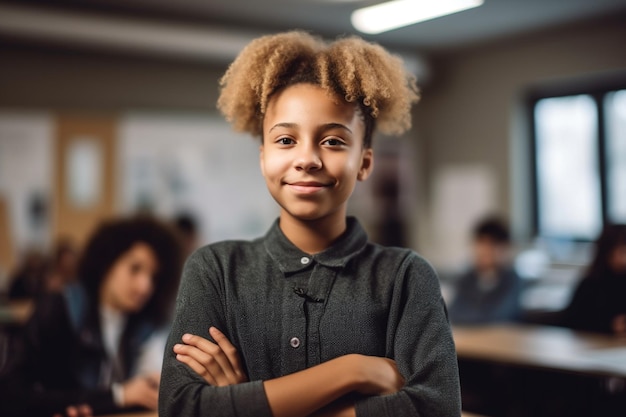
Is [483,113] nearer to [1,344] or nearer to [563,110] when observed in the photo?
[563,110]

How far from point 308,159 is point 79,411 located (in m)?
1.20

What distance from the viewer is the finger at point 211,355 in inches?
43.1

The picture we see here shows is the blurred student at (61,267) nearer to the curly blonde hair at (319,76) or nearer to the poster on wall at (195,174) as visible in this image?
the poster on wall at (195,174)

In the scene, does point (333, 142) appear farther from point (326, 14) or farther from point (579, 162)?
point (579, 162)

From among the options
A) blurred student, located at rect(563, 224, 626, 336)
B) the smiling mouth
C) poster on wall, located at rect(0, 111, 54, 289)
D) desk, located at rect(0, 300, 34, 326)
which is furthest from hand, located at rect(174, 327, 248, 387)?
poster on wall, located at rect(0, 111, 54, 289)

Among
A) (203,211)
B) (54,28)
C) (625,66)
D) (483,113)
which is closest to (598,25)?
(625,66)

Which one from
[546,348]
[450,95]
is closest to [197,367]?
[546,348]

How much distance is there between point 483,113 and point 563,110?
2.67 ft

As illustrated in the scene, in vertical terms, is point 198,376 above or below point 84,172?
below

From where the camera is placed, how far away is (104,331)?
2289mm

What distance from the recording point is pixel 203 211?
5.87m

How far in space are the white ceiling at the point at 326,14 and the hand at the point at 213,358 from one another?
3924 mm

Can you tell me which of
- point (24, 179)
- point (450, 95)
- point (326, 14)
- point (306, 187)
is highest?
point (326, 14)

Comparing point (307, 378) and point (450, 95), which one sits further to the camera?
point (450, 95)
